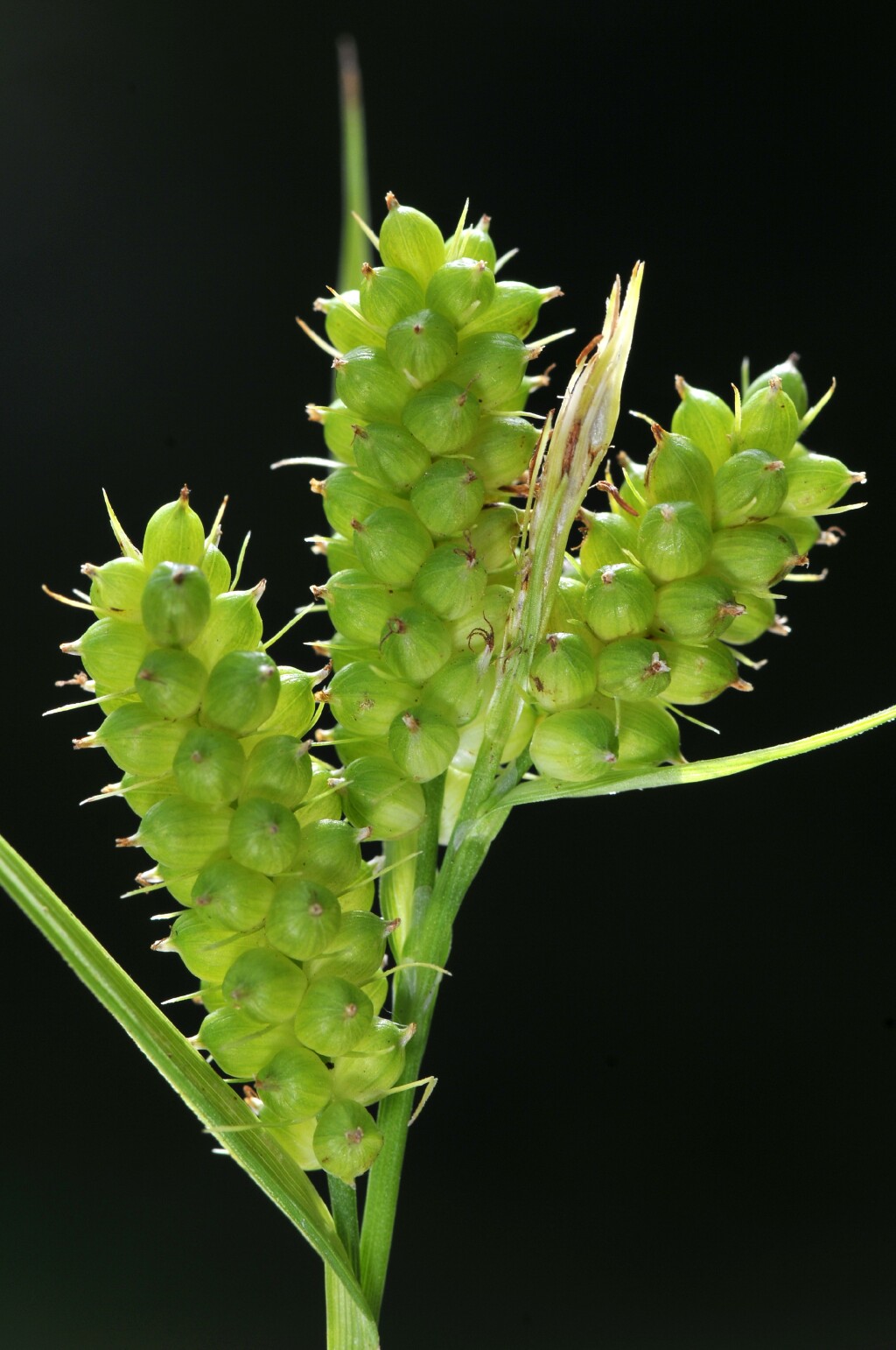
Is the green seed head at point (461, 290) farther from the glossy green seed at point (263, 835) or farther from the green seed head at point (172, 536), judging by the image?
the glossy green seed at point (263, 835)

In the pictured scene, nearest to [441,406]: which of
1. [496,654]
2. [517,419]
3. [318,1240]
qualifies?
[517,419]

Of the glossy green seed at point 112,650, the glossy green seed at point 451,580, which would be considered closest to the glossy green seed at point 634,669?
the glossy green seed at point 451,580

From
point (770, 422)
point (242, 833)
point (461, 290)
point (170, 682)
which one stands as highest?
point (461, 290)

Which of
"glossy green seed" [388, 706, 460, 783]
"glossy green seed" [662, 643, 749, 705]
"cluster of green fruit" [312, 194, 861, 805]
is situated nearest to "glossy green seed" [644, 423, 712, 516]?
"cluster of green fruit" [312, 194, 861, 805]

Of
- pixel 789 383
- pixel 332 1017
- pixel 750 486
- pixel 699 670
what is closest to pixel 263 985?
pixel 332 1017

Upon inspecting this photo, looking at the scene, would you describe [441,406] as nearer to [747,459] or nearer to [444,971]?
[747,459]

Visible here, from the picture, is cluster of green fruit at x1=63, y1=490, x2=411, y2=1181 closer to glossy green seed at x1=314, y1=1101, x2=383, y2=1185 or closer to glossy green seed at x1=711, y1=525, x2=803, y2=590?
glossy green seed at x1=314, y1=1101, x2=383, y2=1185

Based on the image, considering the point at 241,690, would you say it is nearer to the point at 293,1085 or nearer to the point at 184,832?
the point at 184,832
